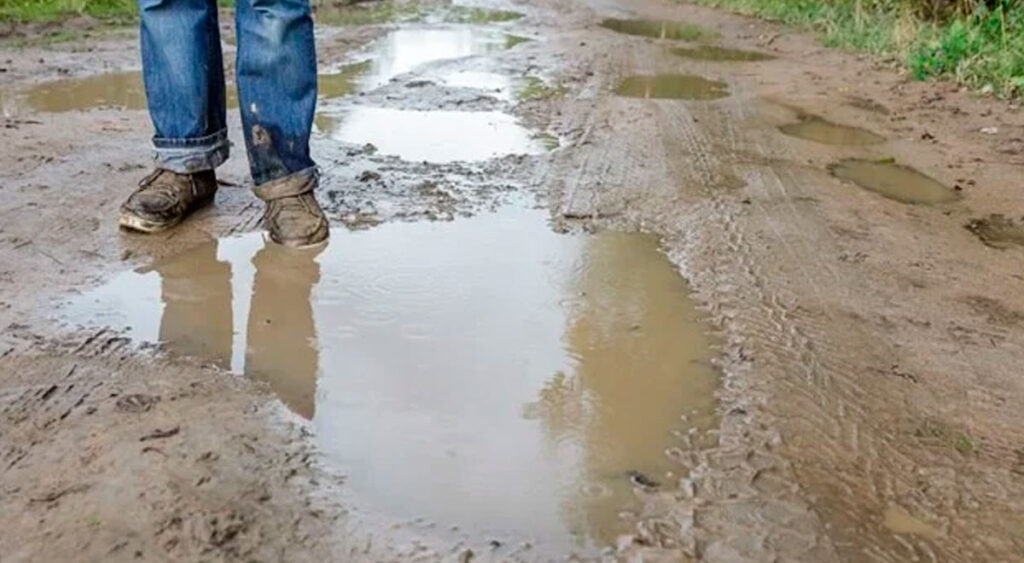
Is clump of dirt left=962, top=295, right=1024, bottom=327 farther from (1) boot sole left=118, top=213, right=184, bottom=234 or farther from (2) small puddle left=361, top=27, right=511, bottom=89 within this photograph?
(2) small puddle left=361, top=27, right=511, bottom=89

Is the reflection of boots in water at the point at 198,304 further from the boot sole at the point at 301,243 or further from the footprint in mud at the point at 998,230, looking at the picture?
the footprint in mud at the point at 998,230

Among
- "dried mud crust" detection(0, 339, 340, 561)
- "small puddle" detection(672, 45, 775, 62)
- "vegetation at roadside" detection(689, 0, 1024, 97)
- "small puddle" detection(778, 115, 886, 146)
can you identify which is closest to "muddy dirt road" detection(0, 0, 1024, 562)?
"dried mud crust" detection(0, 339, 340, 561)

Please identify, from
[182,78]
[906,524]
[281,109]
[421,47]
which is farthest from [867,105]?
[906,524]

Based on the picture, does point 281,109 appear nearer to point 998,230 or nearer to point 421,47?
point 998,230

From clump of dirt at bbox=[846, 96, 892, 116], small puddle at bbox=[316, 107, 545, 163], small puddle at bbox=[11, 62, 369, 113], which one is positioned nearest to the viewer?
small puddle at bbox=[316, 107, 545, 163]

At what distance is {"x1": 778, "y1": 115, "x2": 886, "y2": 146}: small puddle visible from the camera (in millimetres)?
3765

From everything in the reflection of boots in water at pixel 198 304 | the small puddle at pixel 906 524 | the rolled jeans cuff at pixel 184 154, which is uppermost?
the rolled jeans cuff at pixel 184 154

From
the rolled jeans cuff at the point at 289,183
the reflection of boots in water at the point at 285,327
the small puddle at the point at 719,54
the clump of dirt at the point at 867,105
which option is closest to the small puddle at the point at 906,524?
the reflection of boots in water at the point at 285,327

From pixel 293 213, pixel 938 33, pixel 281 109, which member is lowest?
pixel 293 213

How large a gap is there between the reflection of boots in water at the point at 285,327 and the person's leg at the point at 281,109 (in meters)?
0.10

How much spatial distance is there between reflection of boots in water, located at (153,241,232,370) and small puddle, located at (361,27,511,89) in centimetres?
256

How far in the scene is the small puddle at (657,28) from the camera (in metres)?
7.39

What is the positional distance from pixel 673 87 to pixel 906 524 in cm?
385

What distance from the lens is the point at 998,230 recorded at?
272cm
